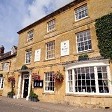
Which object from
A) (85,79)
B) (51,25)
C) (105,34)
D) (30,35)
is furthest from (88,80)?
(30,35)

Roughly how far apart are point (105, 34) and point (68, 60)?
Answer: 4.09 meters

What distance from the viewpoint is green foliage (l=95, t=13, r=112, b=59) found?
452 inches

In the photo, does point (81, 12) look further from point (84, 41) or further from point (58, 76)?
point (58, 76)

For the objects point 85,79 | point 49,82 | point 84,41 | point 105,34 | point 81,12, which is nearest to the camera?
point 105,34

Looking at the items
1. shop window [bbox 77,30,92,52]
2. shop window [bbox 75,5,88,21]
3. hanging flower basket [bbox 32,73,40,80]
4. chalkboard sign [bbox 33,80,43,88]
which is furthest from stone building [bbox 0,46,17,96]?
shop window [bbox 75,5,88,21]

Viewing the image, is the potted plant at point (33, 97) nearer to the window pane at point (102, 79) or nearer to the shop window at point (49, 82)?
the shop window at point (49, 82)

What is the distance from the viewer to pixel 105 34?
39.0ft

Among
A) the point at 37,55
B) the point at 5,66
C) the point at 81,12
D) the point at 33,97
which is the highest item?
the point at 81,12

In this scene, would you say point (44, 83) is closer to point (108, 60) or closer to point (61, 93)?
point (61, 93)

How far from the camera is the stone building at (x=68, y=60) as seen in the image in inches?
457

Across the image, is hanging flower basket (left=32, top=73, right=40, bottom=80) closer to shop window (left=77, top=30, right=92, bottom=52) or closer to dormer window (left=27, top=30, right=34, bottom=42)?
dormer window (left=27, top=30, right=34, bottom=42)

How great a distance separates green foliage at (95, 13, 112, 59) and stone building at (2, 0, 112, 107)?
41cm

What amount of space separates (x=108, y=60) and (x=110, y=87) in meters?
1.98

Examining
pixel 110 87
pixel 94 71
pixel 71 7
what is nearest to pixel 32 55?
pixel 71 7
